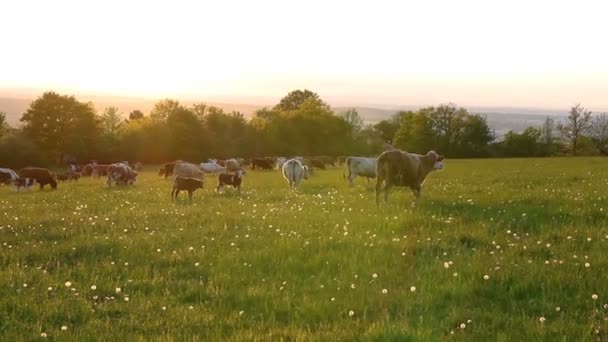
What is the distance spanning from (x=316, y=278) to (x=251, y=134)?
9841cm

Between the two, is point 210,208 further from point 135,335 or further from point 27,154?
point 27,154

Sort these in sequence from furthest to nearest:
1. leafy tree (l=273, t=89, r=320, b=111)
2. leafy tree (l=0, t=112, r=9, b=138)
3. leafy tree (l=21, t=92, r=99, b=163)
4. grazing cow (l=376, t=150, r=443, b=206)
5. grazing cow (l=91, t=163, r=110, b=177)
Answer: leafy tree (l=273, t=89, r=320, b=111)
leafy tree (l=21, t=92, r=99, b=163)
leafy tree (l=0, t=112, r=9, b=138)
grazing cow (l=91, t=163, r=110, b=177)
grazing cow (l=376, t=150, r=443, b=206)

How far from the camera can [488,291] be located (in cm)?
812

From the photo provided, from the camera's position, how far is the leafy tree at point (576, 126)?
123 meters

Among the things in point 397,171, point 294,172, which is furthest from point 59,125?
point 397,171

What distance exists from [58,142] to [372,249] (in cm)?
7946

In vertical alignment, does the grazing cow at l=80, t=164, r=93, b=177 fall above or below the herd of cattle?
below

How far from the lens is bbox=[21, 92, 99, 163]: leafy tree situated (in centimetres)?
8031

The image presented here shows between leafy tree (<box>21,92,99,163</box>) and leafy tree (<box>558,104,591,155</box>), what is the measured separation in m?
96.7

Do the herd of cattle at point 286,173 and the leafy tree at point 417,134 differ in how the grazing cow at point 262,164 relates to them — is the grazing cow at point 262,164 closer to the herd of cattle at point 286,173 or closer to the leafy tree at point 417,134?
the herd of cattle at point 286,173

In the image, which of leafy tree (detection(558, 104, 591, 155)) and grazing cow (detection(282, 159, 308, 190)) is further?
leafy tree (detection(558, 104, 591, 155))

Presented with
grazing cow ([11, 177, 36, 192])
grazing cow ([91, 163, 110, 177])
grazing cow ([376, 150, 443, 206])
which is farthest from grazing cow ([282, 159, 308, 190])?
grazing cow ([91, 163, 110, 177])

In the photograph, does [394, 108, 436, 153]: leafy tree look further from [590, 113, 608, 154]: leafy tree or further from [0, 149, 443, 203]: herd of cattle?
[0, 149, 443, 203]: herd of cattle

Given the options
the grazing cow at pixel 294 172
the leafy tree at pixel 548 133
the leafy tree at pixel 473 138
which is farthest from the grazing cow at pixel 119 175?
the leafy tree at pixel 548 133
